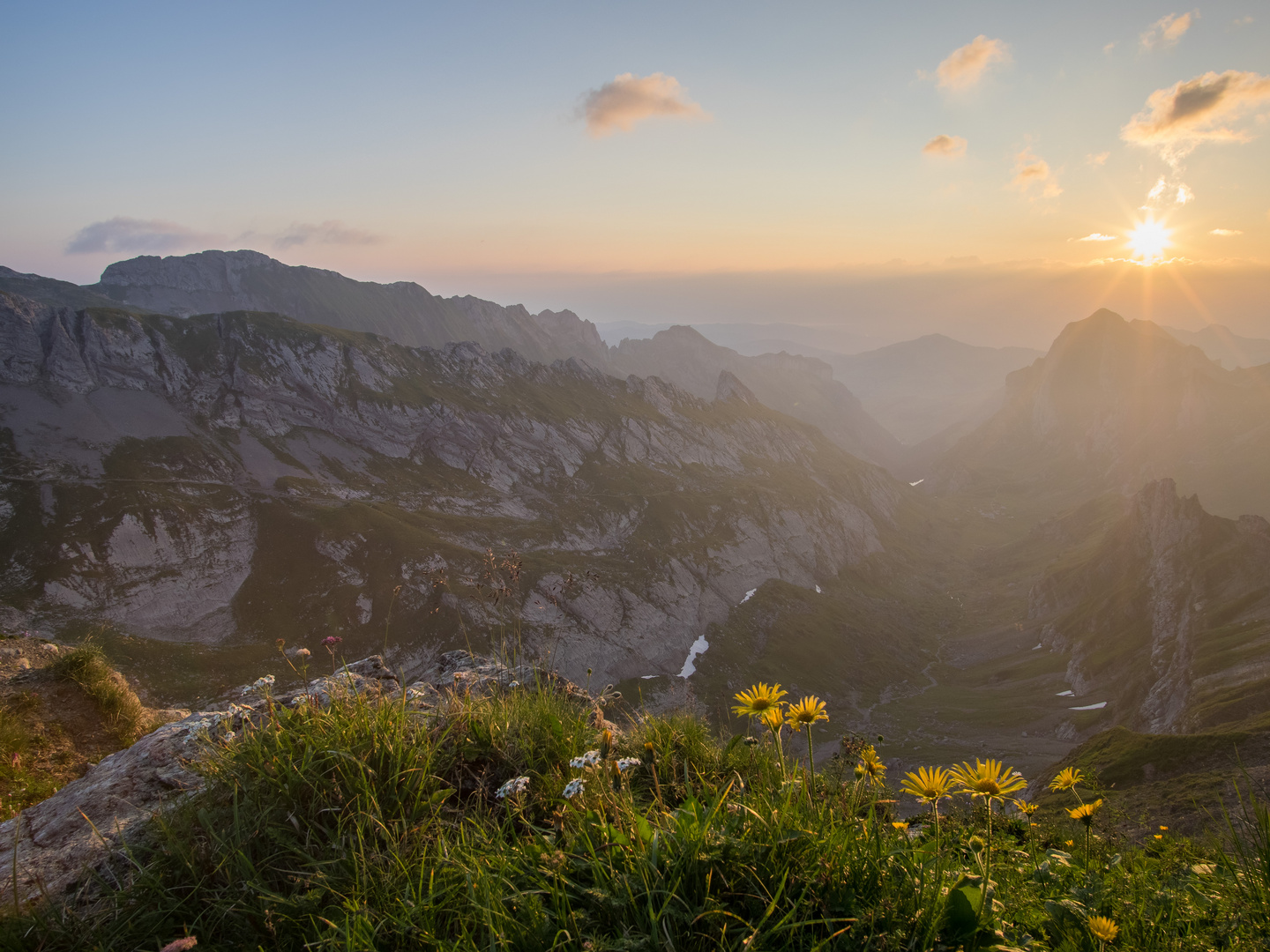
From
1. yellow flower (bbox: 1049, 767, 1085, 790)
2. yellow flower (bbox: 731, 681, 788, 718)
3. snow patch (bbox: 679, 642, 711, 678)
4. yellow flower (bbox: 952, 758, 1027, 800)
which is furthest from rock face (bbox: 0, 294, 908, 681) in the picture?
yellow flower (bbox: 952, 758, 1027, 800)

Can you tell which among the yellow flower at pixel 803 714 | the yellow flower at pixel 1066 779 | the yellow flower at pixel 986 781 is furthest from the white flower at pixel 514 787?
the yellow flower at pixel 1066 779

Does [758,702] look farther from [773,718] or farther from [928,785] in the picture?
[928,785]

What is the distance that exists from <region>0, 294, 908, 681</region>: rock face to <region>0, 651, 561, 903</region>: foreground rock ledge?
61.0 m

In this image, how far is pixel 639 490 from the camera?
180 m

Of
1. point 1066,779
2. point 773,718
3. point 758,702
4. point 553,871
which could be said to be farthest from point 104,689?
point 1066,779

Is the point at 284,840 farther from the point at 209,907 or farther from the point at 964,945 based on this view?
the point at 964,945

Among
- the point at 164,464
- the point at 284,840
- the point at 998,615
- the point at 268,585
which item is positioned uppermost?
the point at 284,840

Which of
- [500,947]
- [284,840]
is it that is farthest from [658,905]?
[284,840]

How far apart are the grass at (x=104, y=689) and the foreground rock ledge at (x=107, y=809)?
535cm

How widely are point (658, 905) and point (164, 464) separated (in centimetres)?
15977

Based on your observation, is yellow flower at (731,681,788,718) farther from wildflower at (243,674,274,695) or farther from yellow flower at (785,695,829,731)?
wildflower at (243,674,274,695)

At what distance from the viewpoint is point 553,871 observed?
3.74 m

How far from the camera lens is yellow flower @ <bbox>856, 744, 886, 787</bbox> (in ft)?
16.9

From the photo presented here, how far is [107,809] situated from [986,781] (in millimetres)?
8483
